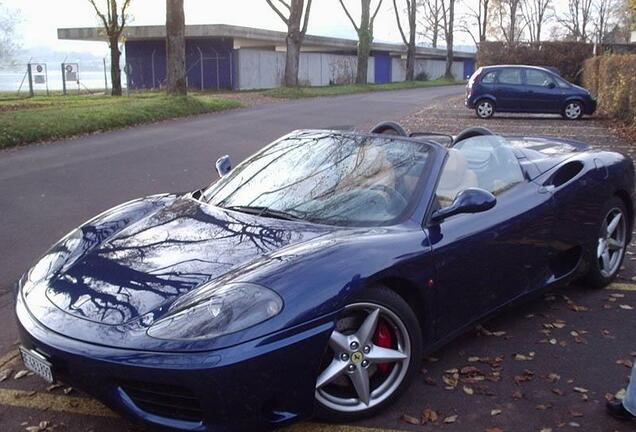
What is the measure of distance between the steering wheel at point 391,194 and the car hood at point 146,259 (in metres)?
0.49

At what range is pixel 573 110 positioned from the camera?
19828 mm

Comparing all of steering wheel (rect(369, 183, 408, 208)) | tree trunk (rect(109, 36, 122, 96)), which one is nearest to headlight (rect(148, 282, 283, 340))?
steering wheel (rect(369, 183, 408, 208))

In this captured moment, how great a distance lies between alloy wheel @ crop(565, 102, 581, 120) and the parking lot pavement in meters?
16.3

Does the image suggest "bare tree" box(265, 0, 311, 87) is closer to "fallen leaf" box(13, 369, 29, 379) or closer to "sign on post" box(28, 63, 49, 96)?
"sign on post" box(28, 63, 49, 96)

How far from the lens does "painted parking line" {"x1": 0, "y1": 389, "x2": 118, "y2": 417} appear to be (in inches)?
125

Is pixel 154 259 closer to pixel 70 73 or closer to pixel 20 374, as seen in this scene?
pixel 20 374

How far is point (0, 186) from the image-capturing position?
30.0ft

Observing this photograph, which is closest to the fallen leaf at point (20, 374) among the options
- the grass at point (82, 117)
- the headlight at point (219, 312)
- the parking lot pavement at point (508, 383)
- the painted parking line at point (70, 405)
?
the parking lot pavement at point (508, 383)

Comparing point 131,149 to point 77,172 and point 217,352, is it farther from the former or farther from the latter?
point 217,352

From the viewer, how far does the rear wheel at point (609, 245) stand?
484 cm

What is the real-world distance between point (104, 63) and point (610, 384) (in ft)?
121

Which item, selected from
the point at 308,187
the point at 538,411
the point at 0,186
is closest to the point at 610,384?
the point at 538,411

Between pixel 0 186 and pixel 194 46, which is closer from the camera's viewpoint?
pixel 0 186

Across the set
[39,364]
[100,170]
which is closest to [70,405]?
[39,364]
